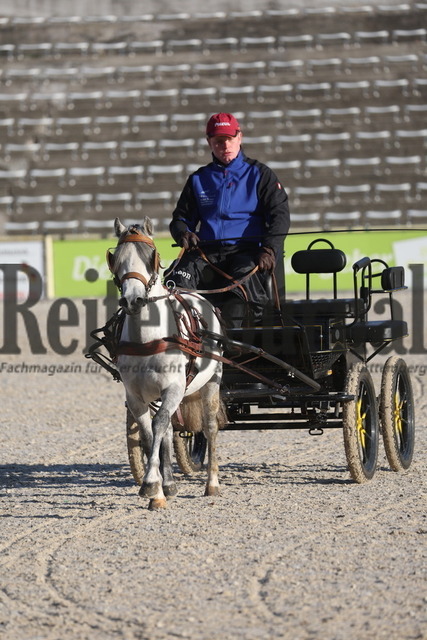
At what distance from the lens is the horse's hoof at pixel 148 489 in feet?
20.9

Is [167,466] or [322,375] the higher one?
[322,375]

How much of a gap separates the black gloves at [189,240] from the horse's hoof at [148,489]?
1.75 meters

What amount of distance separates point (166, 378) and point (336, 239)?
43.6 feet

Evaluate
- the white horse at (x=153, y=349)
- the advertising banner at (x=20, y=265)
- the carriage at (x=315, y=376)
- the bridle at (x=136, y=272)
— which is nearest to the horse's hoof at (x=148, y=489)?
the white horse at (x=153, y=349)

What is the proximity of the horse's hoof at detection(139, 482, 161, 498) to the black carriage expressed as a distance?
103 cm

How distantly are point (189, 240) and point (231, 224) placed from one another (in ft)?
1.20

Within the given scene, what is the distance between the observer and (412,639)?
415 centimetres

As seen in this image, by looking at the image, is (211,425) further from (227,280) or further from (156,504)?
(227,280)

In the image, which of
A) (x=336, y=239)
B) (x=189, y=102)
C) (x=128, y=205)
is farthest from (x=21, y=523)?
(x=189, y=102)

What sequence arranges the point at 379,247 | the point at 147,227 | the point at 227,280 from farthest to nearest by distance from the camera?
the point at 379,247, the point at 227,280, the point at 147,227

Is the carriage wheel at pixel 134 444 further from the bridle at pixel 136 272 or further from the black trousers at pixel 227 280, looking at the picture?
the bridle at pixel 136 272

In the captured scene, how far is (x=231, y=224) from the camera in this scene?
762 centimetres

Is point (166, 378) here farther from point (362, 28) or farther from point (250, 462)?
point (362, 28)

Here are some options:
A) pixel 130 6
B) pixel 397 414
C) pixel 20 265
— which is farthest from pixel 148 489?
pixel 130 6
